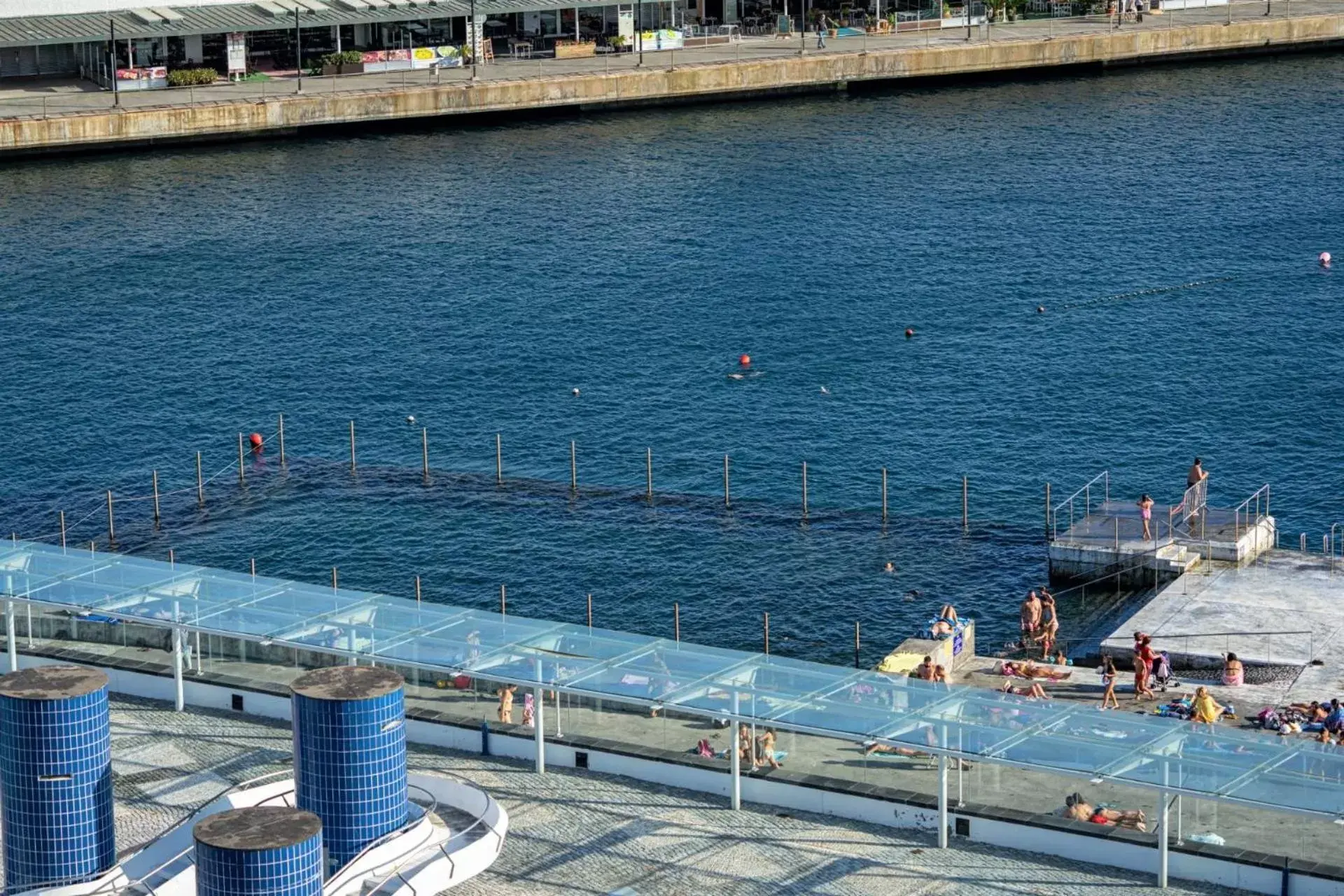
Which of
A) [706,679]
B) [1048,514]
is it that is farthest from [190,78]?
[706,679]

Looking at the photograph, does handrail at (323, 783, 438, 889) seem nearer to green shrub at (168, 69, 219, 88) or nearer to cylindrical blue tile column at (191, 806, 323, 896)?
cylindrical blue tile column at (191, 806, 323, 896)

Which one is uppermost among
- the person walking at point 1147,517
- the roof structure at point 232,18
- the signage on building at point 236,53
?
the roof structure at point 232,18

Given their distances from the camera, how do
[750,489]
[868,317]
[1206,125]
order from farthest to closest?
[1206,125], [868,317], [750,489]

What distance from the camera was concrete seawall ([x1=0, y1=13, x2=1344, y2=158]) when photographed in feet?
487

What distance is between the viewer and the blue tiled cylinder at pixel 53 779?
140 feet

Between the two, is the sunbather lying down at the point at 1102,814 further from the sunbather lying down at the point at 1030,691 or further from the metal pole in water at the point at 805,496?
the metal pole in water at the point at 805,496

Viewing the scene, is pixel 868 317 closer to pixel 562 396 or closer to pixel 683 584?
pixel 562 396

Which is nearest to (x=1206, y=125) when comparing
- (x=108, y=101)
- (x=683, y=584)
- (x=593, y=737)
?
(x=108, y=101)

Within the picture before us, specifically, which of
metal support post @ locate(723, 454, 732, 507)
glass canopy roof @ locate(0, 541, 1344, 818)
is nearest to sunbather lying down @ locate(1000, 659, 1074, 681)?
glass canopy roof @ locate(0, 541, 1344, 818)

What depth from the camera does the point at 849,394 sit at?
104 m

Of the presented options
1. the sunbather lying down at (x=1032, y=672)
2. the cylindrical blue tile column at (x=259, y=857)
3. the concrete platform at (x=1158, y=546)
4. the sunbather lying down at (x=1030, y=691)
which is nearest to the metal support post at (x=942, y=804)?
the cylindrical blue tile column at (x=259, y=857)

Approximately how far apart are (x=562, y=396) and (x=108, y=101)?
60.4m

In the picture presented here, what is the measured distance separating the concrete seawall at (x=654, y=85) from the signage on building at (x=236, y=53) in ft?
30.1

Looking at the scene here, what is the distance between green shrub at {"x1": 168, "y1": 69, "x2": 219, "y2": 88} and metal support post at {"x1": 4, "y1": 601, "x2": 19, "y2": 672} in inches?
4214
